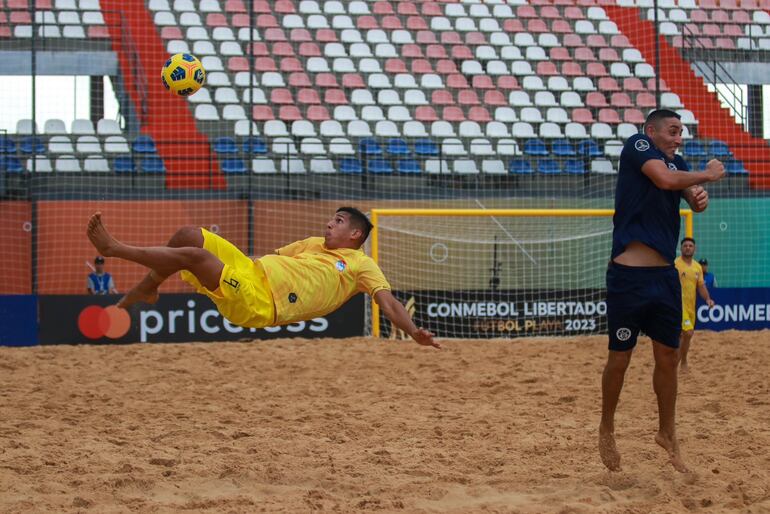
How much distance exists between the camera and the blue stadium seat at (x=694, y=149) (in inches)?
716

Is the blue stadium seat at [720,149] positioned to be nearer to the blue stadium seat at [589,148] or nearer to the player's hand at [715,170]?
the blue stadium seat at [589,148]

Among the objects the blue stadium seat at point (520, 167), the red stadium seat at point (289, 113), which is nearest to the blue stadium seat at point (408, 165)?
the blue stadium seat at point (520, 167)

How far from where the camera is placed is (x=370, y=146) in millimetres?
17641

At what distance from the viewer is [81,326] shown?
1443cm

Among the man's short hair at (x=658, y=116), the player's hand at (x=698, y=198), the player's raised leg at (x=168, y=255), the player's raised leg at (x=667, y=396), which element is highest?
the man's short hair at (x=658, y=116)

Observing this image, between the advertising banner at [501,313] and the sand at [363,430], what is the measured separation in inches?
63.9

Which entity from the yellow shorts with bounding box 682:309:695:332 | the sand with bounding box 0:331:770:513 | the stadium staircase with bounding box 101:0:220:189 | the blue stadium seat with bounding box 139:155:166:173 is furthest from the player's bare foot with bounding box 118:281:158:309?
the blue stadium seat with bounding box 139:155:166:173

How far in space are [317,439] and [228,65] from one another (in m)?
13.2

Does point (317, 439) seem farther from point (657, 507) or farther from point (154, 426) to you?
point (657, 507)

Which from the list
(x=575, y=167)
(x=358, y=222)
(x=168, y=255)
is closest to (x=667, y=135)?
(x=358, y=222)

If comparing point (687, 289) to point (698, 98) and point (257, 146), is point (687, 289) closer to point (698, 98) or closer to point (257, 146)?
point (257, 146)

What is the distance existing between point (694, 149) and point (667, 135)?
42.8ft

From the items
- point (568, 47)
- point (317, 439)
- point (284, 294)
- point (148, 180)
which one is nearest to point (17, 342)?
point (148, 180)

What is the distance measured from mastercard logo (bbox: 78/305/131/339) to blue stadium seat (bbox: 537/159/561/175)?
25.6ft
